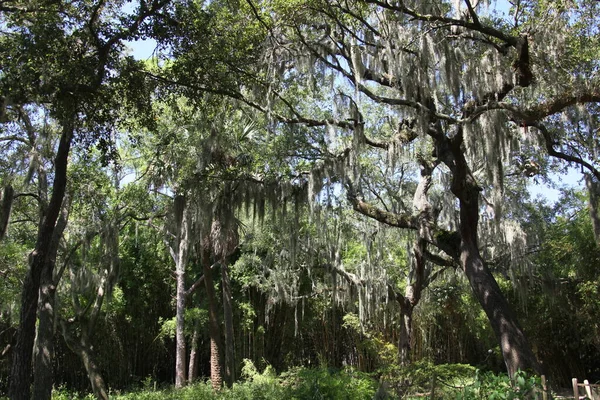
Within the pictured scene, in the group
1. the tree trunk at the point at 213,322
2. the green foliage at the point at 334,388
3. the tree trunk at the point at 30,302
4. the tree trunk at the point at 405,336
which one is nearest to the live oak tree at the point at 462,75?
the green foliage at the point at 334,388

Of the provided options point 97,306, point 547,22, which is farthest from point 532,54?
point 97,306

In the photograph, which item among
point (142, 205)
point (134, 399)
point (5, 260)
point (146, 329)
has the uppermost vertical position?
point (142, 205)

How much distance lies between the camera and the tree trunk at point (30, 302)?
6.24 meters

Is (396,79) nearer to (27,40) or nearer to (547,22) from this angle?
(547,22)

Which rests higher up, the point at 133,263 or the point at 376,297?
the point at 133,263

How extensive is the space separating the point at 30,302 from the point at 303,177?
425cm

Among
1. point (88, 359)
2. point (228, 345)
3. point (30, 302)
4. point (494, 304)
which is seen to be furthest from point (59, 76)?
point (88, 359)

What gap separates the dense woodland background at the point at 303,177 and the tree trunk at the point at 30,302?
1.0 inches

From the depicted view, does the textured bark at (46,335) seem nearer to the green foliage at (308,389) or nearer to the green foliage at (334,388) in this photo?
the green foliage at (308,389)

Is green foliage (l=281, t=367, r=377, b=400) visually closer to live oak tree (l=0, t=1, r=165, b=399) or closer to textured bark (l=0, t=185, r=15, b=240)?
live oak tree (l=0, t=1, r=165, b=399)

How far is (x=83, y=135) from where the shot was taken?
21.6ft

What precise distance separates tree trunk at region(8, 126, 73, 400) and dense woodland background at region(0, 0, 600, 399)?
25mm

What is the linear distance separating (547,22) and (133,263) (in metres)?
12.9

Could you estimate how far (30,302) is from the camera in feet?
21.0
